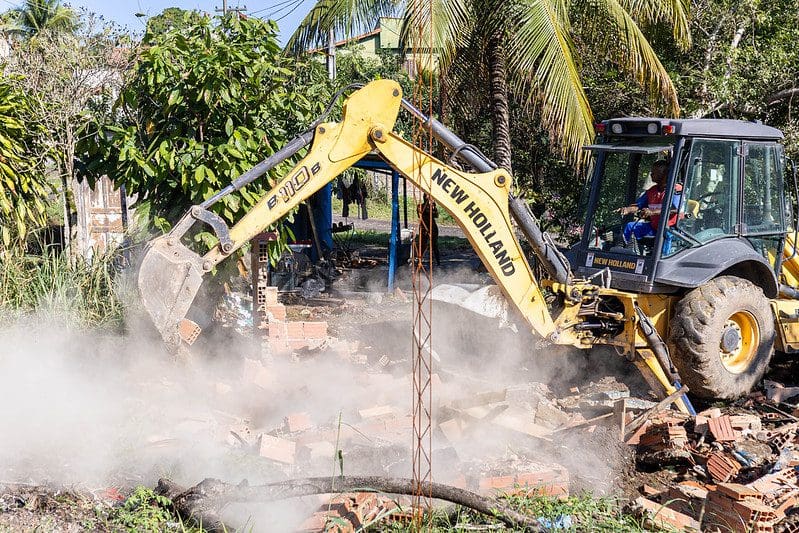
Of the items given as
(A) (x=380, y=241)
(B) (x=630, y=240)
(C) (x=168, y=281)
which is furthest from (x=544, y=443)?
(A) (x=380, y=241)

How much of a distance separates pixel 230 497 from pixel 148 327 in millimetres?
2964

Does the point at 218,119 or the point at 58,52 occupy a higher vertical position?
the point at 58,52

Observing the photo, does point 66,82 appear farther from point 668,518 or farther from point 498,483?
point 668,518

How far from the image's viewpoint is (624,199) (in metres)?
7.80

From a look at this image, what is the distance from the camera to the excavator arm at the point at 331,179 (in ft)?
19.3

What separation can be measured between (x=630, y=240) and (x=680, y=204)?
0.56m

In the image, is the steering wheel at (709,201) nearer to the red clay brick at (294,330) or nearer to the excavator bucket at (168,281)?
the red clay brick at (294,330)

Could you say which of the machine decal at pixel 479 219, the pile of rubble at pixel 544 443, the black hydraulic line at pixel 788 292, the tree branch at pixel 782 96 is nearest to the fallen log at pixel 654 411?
the pile of rubble at pixel 544 443

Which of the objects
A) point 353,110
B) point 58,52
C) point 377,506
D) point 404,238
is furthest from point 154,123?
point 404,238

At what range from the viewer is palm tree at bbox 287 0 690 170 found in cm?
1049

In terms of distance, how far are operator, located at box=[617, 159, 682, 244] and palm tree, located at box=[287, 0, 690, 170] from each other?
3.14 metres

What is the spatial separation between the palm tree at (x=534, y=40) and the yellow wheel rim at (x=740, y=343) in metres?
3.61

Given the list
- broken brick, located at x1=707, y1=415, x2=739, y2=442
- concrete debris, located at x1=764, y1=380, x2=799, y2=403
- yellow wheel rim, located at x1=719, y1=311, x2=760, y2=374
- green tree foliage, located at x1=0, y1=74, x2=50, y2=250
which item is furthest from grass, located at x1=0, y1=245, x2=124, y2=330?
concrete debris, located at x1=764, y1=380, x2=799, y2=403

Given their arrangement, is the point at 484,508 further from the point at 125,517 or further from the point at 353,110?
the point at 353,110
